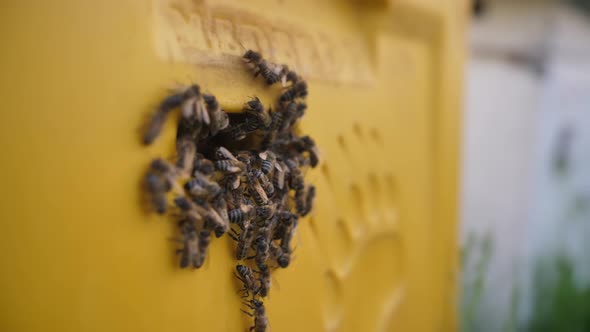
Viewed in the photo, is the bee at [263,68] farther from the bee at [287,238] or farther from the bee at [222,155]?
the bee at [287,238]

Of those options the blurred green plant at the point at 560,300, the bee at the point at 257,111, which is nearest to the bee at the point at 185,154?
the bee at the point at 257,111

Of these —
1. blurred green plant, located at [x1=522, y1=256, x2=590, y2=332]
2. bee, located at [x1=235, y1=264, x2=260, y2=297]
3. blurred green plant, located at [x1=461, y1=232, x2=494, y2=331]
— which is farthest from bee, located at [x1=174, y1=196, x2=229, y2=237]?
blurred green plant, located at [x1=522, y1=256, x2=590, y2=332]

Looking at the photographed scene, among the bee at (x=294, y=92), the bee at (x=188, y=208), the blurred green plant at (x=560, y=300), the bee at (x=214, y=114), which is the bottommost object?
the blurred green plant at (x=560, y=300)

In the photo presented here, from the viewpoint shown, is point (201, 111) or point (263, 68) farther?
point (263, 68)

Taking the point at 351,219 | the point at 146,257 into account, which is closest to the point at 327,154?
the point at 351,219

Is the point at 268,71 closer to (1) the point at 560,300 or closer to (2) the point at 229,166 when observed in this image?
(2) the point at 229,166

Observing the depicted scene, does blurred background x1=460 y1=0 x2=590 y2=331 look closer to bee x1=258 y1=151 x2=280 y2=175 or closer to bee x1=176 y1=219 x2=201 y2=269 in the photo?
bee x1=258 y1=151 x2=280 y2=175

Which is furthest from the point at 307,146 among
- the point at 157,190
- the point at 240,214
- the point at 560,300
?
the point at 560,300
